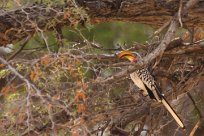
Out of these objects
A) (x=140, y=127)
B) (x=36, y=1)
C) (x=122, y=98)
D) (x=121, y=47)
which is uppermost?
(x=36, y=1)

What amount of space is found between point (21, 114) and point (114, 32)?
3.18 m

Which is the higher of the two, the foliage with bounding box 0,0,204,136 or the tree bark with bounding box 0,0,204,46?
the tree bark with bounding box 0,0,204,46

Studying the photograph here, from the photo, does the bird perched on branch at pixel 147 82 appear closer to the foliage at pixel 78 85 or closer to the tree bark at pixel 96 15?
the foliage at pixel 78 85

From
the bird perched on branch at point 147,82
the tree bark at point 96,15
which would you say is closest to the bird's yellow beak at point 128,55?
the bird perched on branch at point 147,82

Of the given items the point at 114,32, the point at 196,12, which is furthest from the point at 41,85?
the point at 114,32

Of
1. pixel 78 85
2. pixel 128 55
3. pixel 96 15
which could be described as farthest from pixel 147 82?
pixel 78 85

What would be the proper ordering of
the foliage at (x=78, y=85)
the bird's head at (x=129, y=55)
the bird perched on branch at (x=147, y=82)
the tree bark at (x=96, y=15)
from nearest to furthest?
1. the foliage at (x=78, y=85)
2. the tree bark at (x=96, y=15)
3. the bird's head at (x=129, y=55)
4. the bird perched on branch at (x=147, y=82)

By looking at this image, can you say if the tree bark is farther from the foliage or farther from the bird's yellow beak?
the bird's yellow beak

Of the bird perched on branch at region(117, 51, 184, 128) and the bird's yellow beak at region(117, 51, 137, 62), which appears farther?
the bird perched on branch at region(117, 51, 184, 128)

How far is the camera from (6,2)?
2.47 metres

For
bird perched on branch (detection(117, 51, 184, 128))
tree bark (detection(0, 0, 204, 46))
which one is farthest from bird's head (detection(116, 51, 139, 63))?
tree bark (detection(0, 0, 204, 46))

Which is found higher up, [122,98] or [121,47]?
[121,47]

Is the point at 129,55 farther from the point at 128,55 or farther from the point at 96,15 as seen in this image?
the point at 96,15

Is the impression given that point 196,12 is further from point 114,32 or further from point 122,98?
point 114,32
